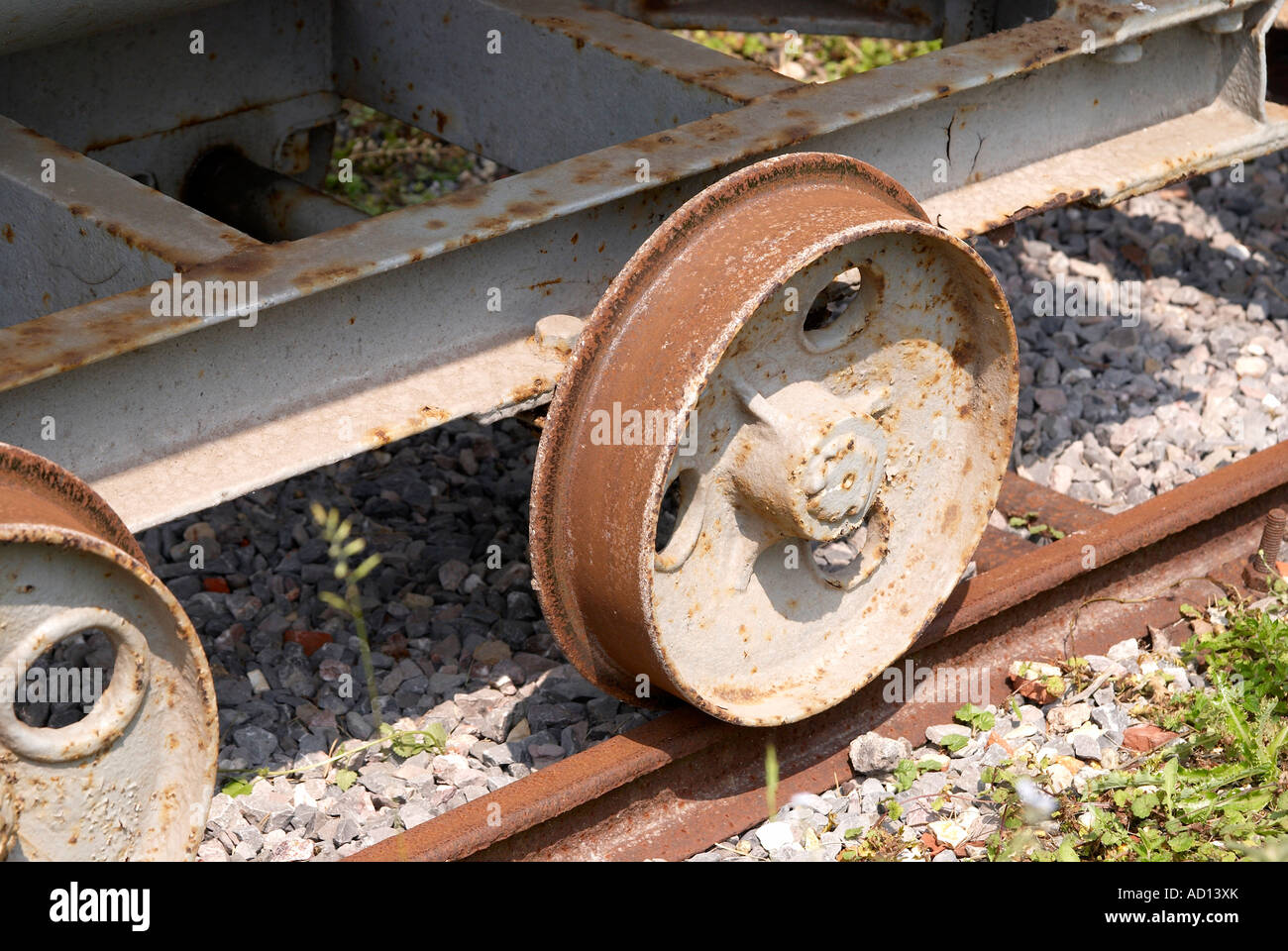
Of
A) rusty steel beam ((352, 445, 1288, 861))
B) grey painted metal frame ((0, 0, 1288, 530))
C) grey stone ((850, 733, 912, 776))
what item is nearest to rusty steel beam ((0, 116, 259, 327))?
grey painted metal frame ((0, 0, 1288, 530))

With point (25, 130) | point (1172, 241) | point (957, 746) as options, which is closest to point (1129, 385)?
point (1172, 241)

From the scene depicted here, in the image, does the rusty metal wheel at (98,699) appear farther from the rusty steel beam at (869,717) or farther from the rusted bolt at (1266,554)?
the rusted bolt at (1266,554)

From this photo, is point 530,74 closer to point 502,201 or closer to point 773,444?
point 502,201

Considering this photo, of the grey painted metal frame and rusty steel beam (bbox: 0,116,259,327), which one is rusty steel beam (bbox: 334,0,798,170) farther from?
rusty steel beam (bbox: 0,116,259,327)

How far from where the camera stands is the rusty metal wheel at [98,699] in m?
2.48

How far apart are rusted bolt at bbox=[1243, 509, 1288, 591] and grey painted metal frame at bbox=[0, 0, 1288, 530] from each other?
88 cm

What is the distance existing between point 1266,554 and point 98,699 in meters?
2.88

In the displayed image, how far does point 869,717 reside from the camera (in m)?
3.75

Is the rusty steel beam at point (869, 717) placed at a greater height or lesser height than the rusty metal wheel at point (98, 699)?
lesser

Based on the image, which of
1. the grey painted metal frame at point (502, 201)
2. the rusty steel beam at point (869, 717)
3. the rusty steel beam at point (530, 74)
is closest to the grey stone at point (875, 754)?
the rusty steel beam at point (869, 717)

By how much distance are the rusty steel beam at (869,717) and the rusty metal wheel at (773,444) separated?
0.54 feet

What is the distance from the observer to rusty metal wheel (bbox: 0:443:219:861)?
2479 millimetres

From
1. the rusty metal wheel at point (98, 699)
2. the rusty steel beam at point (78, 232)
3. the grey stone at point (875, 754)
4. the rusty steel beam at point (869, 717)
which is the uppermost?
the rusty steel beam at point (78, 232)
